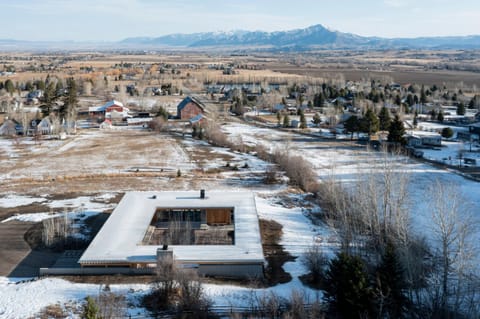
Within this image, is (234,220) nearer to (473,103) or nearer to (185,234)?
(185,234)

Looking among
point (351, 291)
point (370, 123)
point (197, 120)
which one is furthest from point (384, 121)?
point (351, 291)

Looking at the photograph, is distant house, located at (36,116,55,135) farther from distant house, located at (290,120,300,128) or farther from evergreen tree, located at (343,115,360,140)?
evergreen tree, located at (343,115,360,140)

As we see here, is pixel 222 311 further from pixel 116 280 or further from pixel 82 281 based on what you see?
pixel 82 281

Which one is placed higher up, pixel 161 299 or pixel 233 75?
pixel 233 75

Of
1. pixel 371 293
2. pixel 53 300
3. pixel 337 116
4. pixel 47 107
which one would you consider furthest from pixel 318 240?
pixel 47 107

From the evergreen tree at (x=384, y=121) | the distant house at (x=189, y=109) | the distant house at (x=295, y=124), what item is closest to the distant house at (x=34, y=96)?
the distant house at (x=189, y=109)

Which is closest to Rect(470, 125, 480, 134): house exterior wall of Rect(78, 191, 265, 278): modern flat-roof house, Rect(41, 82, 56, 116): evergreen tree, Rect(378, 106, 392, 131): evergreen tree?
Rect(378, 106, 392, 131): evergreen tree
